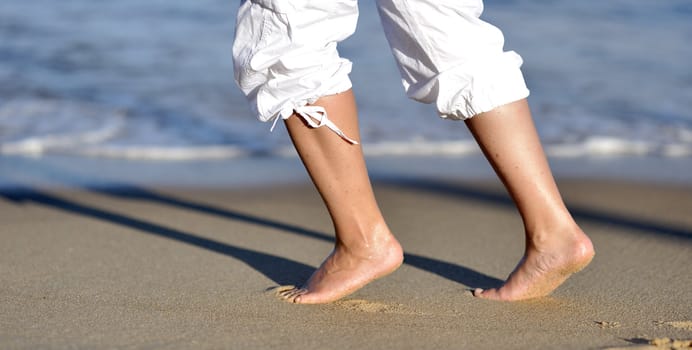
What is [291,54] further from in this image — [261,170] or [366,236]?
[261,170]

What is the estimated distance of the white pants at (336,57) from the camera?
223 cm

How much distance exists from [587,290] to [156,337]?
1128mm

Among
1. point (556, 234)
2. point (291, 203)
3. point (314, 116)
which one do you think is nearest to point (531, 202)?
point (556, 234)

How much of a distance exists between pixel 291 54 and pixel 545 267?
2.59 ft

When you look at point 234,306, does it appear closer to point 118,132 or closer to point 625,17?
point 118,132

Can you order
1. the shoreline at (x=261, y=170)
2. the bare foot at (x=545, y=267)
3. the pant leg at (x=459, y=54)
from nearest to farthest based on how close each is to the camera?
the pant leg at (x=459, y=54) < the bare foot at (x=545, y=267) < the shoreline at (x=261, y=170)

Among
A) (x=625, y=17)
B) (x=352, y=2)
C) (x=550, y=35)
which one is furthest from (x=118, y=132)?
(x=625, y=17)

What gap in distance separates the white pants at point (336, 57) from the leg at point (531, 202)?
6cm

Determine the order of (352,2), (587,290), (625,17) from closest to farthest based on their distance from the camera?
(352,2) → (587,290) → (625,17)

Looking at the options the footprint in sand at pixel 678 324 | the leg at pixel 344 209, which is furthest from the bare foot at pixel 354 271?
the footprint in sand at pixel 678 324

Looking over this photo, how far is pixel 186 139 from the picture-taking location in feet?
17.0

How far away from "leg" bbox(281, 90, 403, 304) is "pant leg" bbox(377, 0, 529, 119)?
213 millimetres

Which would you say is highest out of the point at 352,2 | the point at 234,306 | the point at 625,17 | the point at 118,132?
the point at 352,2

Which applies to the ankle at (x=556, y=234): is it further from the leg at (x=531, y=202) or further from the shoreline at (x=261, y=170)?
the shoreline at (x=261, y=170)
